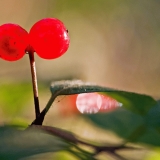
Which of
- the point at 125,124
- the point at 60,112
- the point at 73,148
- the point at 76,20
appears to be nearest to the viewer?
the point at 73,148

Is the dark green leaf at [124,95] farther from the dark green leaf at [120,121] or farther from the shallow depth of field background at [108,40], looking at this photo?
the shallow depth of field background at [108,40]

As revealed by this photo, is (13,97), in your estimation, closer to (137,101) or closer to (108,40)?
(137,101)

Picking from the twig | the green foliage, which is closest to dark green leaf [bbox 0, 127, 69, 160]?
the twig

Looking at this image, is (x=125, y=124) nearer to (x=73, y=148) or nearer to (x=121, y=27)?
(x=73, y=148)

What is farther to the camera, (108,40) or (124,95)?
(108,40)

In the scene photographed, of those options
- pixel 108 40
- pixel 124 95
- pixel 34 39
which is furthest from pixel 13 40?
pixel 108 40

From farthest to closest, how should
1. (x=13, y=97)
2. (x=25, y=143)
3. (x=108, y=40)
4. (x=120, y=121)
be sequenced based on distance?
(x=108, y=40) → (x=13, y=97) → (x=120, y=121) → (x=25, y=143)

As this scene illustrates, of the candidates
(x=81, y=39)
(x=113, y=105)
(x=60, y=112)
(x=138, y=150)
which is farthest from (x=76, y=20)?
(x=138, y=150)

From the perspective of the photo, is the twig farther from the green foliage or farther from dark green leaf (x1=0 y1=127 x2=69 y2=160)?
the green foliage
